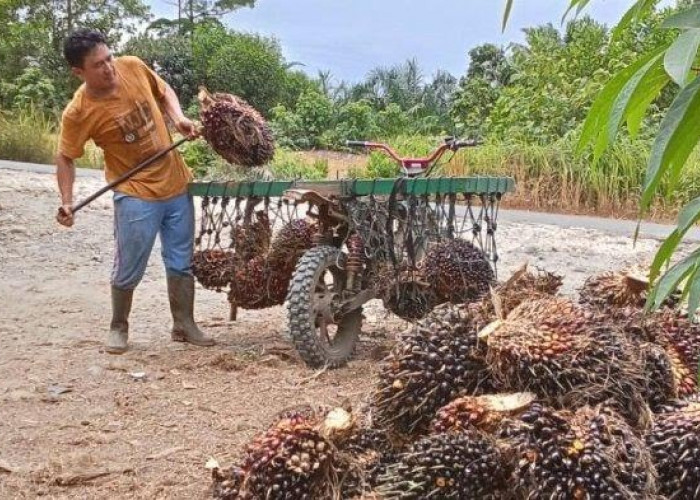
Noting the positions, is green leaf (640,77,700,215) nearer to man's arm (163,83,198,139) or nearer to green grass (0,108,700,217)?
man's arm (163,83,198,139)

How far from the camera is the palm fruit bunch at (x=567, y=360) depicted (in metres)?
2.43

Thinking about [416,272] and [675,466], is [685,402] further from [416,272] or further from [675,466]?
[416,272]

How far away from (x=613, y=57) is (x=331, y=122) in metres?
8.34

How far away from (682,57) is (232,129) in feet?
13.5

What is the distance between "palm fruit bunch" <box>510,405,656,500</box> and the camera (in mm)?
2125

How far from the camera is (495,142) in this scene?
1334cm

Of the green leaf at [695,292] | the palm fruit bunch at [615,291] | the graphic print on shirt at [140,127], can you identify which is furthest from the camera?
the graphic print on shirt at [140,127]

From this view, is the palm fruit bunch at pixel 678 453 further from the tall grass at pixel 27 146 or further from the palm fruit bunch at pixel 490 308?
the tall grass at pixel 27 146

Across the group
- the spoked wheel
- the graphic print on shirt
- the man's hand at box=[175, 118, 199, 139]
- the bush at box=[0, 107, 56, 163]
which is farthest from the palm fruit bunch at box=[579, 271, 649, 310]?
the bush at box=[0, 107, 56, 163]

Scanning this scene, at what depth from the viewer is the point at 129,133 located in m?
4.99

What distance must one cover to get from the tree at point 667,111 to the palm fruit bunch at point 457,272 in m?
3.48

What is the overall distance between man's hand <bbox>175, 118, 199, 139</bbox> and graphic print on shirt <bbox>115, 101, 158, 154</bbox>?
154 millimetres

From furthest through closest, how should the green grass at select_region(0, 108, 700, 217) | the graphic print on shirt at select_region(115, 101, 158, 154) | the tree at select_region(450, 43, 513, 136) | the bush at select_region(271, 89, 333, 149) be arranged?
the bush at select_region(271, 89, 333, 149) < the tree at select_region(450, 43, 513, 136) < the green grass at select_region(0, 108, 700, 217) < the graphic print on shirt at select_region(115, 101, 158, 154)

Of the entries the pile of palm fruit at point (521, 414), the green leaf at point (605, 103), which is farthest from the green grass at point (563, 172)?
the green leaf at point (605, 103)
